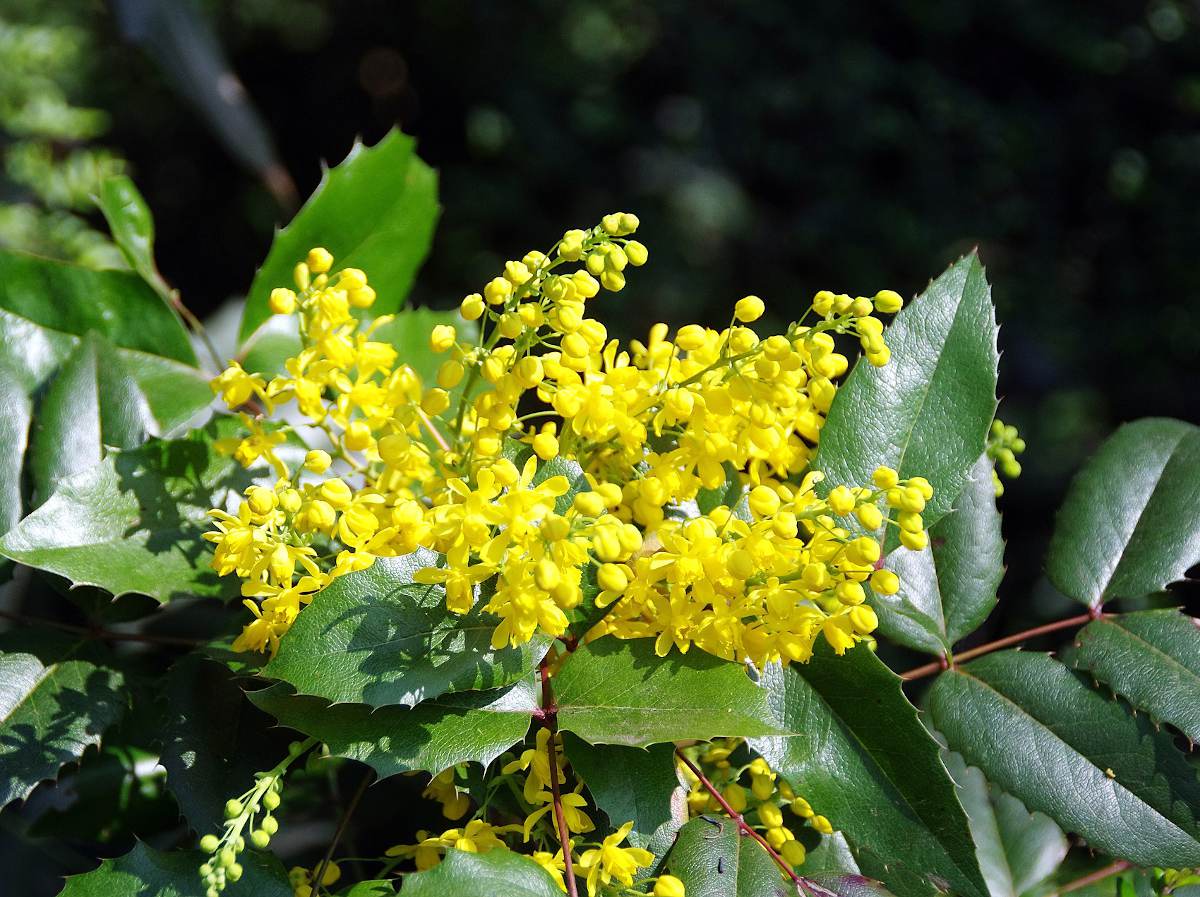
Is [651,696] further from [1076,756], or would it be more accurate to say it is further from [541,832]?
[1076,756]

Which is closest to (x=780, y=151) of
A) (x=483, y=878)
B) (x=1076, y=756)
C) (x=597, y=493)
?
(x=1076, y=756)

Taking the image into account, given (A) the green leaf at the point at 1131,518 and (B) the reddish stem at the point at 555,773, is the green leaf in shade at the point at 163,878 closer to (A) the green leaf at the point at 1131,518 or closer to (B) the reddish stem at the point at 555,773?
(B) the reddish stem at the point at 555,773

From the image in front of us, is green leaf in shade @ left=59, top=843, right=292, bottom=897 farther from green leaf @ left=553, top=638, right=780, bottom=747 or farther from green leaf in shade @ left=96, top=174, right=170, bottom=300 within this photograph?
green leaf in shade @ left=96, top=174, right=170, bottom=300

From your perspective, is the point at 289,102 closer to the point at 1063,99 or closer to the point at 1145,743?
the point at 1063,99

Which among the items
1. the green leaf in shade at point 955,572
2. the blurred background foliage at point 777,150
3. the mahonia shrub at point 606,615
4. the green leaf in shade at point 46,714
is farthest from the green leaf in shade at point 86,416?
the blurred background foliage at point 777,150

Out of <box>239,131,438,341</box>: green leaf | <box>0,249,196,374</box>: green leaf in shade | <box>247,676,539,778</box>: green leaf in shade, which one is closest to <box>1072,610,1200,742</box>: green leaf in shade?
<box>247,676,539,778</box>: green leaf in shade

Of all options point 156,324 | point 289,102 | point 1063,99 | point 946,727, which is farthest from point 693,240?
point 946,727

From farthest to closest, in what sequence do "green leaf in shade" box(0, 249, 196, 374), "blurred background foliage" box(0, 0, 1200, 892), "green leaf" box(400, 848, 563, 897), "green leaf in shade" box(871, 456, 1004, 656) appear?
"blurred background foliage" box(0, 0, 1200, 892) < "green leaf in shade" box(0, 249, 196, 374) < "green leaf in shade" box(871, 456, 1004, 656) < "green leaf" box(400, 848, 563, 897)
